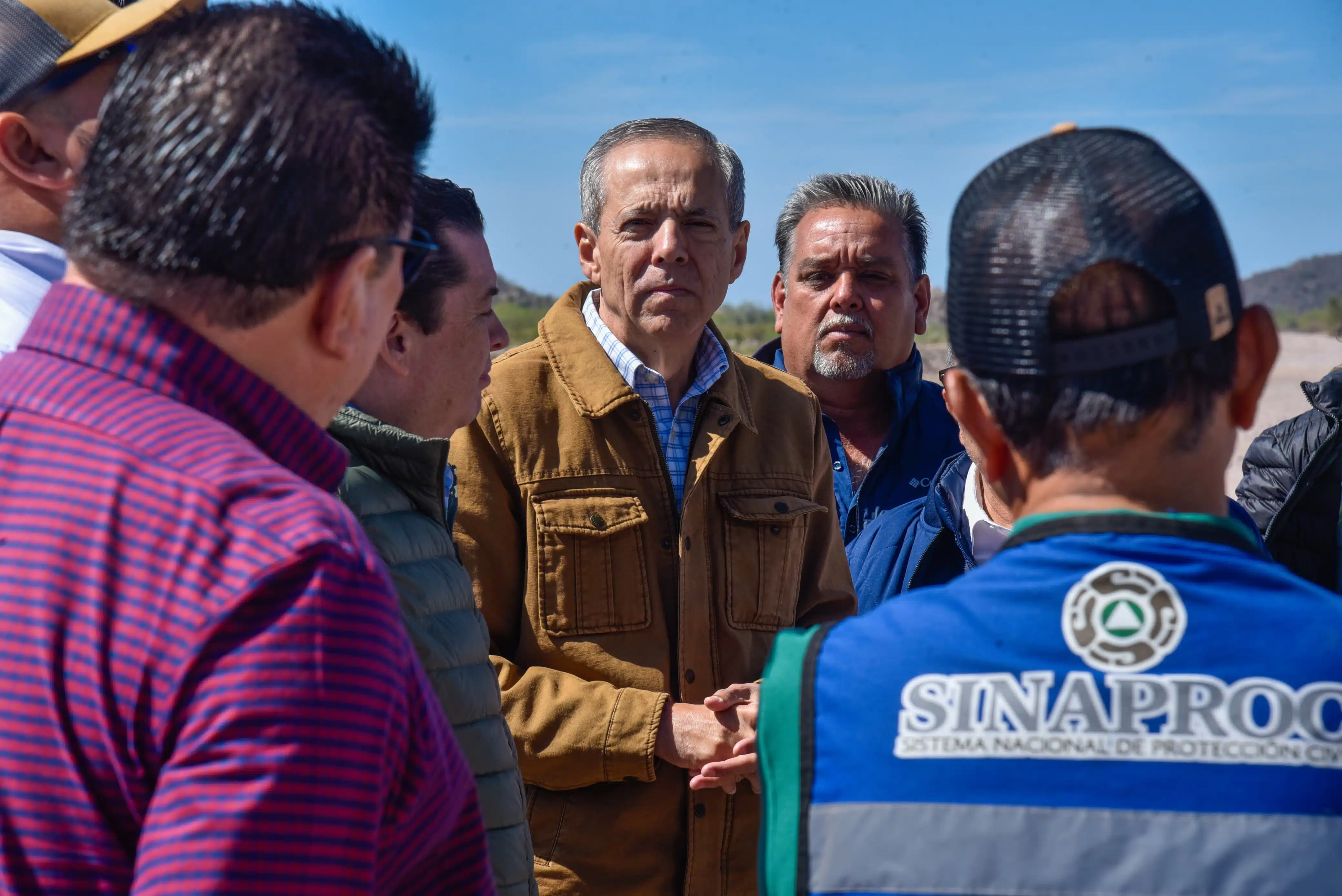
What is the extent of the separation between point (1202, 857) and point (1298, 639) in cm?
23

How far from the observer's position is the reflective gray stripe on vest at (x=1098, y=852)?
1180 millimetres

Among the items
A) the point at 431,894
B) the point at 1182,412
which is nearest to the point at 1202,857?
the point at 1182,412

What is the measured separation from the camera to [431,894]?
4.39ft

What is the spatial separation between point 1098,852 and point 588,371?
2.14 m

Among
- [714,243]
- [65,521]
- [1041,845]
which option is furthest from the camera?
[714,243]

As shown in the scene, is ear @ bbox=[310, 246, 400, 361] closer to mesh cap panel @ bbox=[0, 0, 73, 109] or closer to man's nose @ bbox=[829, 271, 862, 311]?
mesh cap panel @ bbox=[0, 0, 73, 109]

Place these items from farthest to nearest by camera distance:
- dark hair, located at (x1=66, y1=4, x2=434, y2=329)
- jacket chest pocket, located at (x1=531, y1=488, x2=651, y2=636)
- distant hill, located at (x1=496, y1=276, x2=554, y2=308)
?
distant hill, located at (x1=496, y1=276, x2=554, y2=308) → jacket chest pocket, located at (x1=531, y1=488, x2=651, y2=636) → dark hair, located at (x1=66, y1=4, x2=434, y2=329)

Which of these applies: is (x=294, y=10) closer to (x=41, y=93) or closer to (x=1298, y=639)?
(x=41, y=93)

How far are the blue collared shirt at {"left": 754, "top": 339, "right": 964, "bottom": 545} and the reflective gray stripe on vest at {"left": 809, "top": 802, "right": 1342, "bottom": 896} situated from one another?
2946 millimetres

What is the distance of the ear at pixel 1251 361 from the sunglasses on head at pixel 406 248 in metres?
0.90

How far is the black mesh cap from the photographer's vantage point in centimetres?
129

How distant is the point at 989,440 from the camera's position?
141 centimetres

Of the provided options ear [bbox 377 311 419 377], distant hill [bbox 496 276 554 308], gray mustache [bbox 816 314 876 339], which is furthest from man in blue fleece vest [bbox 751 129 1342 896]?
distant hill [bbox 496 276 554 308]

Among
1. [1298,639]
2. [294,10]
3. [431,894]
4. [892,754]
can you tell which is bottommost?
[431,894]
